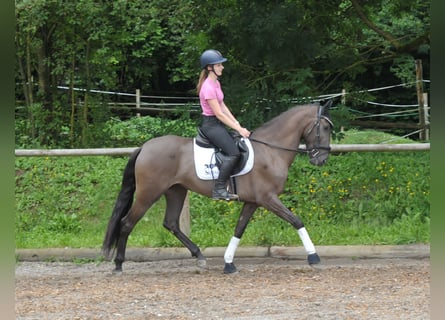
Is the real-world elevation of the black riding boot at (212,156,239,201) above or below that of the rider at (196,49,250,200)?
below

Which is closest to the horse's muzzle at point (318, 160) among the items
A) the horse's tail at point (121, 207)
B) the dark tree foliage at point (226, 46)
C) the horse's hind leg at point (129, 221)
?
the horse's hind leg at point (129, 221)

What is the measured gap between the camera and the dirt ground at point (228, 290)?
5505 millimetres

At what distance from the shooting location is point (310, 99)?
11.1 meters

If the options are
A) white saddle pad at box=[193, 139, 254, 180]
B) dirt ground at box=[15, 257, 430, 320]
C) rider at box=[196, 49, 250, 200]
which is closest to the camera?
dirt ground at box=[15, 257, 430, 320]

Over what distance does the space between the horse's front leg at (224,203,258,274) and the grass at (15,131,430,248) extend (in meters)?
1.11

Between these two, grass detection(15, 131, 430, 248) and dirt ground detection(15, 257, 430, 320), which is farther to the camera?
grass detection(15, 131, 430, 248)

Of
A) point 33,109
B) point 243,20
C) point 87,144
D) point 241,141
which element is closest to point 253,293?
point 241,141

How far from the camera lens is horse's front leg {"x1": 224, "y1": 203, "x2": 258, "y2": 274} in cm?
767

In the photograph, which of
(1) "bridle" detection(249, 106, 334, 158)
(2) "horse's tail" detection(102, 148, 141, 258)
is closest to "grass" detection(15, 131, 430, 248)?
(2) "horse's tail" detection(102, 148, 141, 258)

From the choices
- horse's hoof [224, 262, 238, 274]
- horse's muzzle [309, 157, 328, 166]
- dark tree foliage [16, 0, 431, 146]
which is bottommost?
horse's hoof [224, 262, 238, 274]

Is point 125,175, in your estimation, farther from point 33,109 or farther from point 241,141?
point 33,109

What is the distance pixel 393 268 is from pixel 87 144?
26.5ft

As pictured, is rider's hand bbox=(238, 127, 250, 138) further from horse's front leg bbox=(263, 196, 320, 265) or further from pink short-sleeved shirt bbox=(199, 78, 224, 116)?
horse's front leg bbox=(263, 196, 320, 265)

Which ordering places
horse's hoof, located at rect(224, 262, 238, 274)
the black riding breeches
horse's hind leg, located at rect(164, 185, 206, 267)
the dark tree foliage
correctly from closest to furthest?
1. the black riding breeches
2. horse's hoof, located at rect(224, 262, 238, 274)
3. horse's hind leg, located at rect(164, 185, 206, 267)
4. the dark tree foliage
